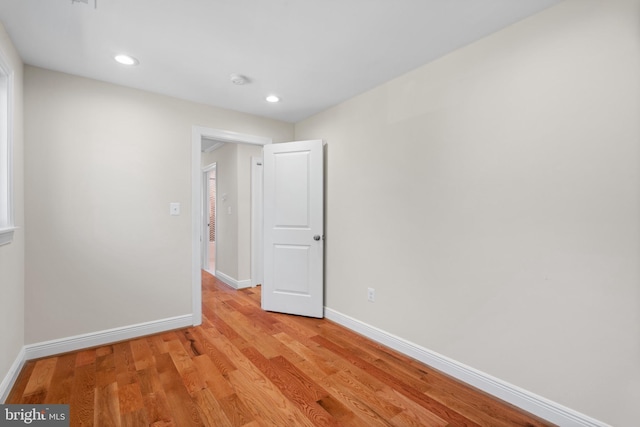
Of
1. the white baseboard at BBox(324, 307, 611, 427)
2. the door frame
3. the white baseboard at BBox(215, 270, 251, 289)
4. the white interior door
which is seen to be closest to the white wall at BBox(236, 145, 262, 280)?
the white baseboard at BBox(215, 270, 251, 289)

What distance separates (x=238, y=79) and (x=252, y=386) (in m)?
2.38

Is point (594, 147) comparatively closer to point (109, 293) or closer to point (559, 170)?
point (559, 170)

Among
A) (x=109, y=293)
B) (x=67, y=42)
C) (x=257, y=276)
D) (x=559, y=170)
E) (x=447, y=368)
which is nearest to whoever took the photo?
(x=559, y=170)

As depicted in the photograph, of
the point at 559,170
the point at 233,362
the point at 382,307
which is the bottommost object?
the point at 233,362

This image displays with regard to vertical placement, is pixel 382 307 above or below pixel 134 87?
below

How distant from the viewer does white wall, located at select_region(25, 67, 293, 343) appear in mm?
2258

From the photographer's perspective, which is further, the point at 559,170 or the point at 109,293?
the point at 109,293

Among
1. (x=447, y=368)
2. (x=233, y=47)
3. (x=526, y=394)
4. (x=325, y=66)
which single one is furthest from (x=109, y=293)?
(x=526, y=394)

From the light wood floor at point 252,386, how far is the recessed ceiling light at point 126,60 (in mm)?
2305

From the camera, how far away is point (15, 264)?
6.54 ft

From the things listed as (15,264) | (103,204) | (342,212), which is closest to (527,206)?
(342,212)

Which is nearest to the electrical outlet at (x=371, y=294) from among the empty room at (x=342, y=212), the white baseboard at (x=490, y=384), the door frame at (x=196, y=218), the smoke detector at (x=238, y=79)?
the empty room at (x=342, y=212)

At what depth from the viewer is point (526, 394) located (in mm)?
1685

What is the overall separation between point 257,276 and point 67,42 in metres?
3.39
